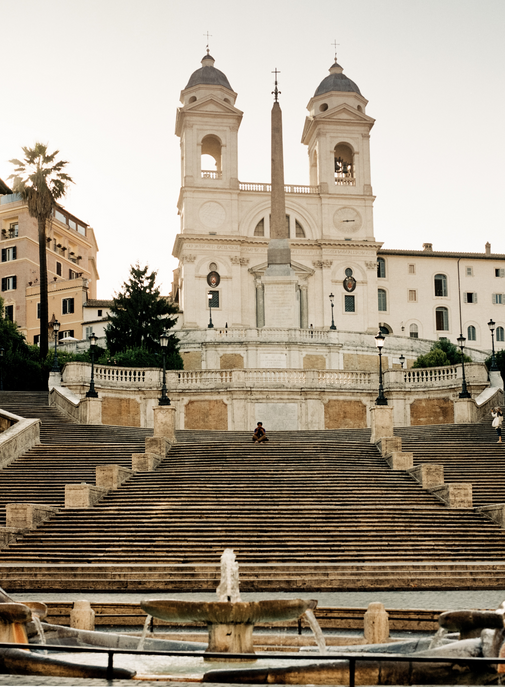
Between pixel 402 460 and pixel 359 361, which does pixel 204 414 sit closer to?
pixel 402 460

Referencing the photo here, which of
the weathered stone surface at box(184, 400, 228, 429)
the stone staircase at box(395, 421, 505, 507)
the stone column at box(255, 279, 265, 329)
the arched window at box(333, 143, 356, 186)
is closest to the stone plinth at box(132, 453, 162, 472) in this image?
the stone staircase at box(395, 421, 505, 507)

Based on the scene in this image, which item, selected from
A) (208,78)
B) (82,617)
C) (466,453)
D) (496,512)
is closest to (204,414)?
(466,453)

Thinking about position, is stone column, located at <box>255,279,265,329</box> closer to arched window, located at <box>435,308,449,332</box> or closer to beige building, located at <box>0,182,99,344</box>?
beige building, located at <box>0,182,99,344</box>

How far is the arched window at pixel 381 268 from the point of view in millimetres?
83938

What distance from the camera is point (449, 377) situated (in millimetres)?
40406

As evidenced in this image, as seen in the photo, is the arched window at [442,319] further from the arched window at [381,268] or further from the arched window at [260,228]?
the arched window at [260,228]

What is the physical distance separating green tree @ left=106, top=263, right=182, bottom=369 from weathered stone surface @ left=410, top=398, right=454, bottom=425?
15074mm

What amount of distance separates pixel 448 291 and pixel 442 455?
5922 centimetres

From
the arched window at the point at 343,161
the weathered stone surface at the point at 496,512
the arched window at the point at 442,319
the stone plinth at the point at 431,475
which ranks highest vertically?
the arched window at the point at 343,161

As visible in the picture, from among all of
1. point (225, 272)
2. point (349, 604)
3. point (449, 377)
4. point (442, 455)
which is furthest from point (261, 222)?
point (349, 604)

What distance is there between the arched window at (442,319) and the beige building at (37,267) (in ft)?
102

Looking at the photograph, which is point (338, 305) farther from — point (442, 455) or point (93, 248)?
point (442, 455)

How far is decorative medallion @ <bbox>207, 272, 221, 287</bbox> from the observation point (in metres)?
76.0

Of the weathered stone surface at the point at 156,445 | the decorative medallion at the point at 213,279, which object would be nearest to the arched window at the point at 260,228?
the decorative medallion at the point at 213,279
